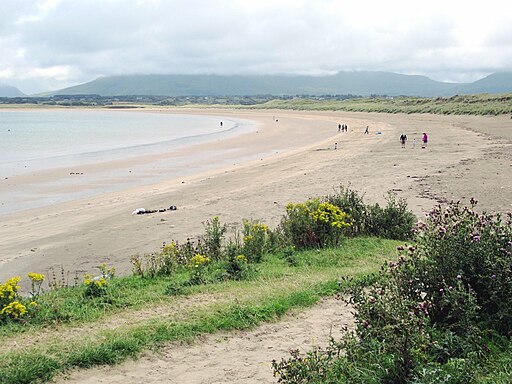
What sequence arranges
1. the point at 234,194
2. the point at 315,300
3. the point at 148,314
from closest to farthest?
the point at 148,314
the point at 315,300
the point at 234,194

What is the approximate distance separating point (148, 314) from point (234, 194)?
12074 mm

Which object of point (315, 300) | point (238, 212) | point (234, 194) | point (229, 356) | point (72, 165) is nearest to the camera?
point (229, 356)

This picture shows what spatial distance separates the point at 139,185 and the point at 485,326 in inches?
778

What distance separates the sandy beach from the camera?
12.4 meters

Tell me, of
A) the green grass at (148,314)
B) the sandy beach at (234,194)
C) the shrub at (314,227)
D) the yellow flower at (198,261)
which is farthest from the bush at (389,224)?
the yellow flower at (198,261)

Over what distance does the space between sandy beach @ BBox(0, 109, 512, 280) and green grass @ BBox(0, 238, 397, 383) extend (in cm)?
331

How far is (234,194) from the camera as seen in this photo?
60.7 feet

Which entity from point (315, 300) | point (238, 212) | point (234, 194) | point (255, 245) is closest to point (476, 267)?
point (315, 300)

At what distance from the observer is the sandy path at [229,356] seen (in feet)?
16.2

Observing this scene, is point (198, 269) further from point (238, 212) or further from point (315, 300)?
point (238, 212)

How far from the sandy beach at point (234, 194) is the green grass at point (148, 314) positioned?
10.9 ft

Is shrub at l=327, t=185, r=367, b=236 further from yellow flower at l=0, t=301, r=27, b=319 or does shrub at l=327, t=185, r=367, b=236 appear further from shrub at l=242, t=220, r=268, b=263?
yellow flower at l=0, t=301, r=27, b=319

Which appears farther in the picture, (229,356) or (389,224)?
(389,224)

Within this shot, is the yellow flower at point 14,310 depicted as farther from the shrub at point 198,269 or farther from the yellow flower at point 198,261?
the yellow flower at point 198,261
